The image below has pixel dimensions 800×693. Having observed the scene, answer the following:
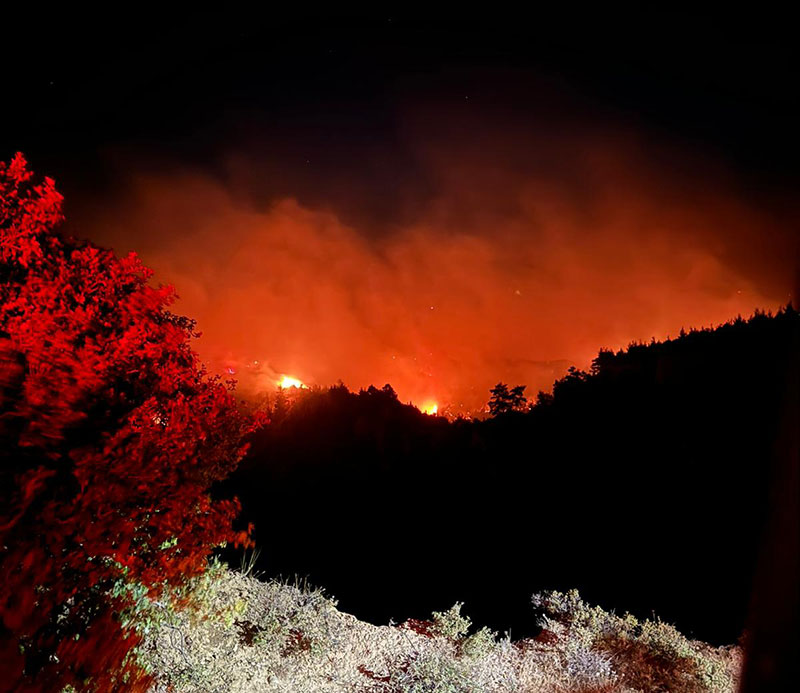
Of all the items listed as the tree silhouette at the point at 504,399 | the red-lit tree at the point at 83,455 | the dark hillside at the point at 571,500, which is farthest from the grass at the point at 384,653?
the tree silhouette at the point at 504,399

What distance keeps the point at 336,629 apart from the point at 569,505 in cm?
1084

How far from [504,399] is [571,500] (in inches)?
744

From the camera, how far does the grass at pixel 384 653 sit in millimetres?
5871

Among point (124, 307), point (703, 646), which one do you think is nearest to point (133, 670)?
point (124, 307)

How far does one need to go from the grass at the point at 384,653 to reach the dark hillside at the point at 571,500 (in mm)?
2992

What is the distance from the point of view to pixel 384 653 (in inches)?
271

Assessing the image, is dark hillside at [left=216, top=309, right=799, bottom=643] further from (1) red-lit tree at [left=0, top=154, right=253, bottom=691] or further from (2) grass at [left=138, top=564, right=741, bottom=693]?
(1) red-lit tree at [left=0, top=154, right=253, bottom=691]

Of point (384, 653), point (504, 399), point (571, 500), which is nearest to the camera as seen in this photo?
point (384, 653)

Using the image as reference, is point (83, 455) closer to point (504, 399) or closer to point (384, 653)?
point (384, 653)

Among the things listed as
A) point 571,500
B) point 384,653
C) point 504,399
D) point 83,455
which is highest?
point 504,399

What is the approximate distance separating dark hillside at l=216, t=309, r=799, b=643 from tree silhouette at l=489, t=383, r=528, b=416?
926 centimetres

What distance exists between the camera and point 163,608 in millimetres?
6492

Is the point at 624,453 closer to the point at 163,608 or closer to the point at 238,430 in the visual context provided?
the point at 238,430

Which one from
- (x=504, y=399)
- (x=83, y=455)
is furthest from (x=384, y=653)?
(x=504, y=399)
